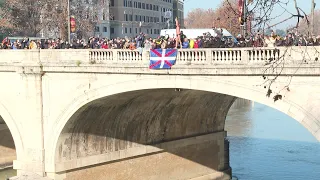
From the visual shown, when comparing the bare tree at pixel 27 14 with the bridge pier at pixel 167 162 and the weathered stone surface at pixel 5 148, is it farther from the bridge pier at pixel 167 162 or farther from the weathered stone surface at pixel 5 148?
the bridge pier at pixel 167 162

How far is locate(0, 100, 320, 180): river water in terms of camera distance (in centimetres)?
3688

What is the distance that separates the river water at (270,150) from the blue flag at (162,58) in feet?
44.2

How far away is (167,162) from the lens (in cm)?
3422

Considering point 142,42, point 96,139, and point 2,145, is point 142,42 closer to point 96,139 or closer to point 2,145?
point 96,139

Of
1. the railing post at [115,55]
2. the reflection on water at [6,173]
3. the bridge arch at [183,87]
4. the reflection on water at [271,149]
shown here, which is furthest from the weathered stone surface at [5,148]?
the railing post at [115,55]

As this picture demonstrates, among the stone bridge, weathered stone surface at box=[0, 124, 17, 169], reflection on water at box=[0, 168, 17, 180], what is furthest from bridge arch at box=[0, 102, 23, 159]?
weathered stone surface at box=[0, 124, 17, 169]

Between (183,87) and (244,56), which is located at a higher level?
(244,56)

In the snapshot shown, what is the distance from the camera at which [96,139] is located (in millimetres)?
31109

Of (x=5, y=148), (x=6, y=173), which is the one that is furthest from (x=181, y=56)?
(x=5, y=148)

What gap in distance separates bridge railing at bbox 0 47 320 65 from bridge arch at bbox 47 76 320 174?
69cm

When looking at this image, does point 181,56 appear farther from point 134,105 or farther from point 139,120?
point 139,120

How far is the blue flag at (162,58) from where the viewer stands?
79.6ft

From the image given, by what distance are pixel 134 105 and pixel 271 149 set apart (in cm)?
1483

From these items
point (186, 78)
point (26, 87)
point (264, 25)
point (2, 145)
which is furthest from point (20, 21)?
point (264, 25)
